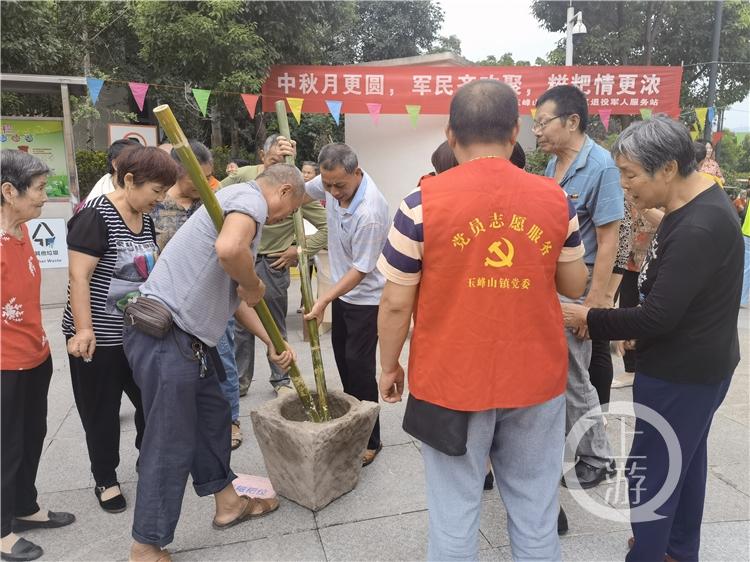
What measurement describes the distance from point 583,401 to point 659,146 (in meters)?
1.25

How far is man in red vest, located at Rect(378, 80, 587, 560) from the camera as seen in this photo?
1.49 meters

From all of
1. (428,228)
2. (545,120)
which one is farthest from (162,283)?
(545,120)

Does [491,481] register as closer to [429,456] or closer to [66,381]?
[429,456]

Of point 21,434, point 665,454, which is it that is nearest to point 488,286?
point 665,454

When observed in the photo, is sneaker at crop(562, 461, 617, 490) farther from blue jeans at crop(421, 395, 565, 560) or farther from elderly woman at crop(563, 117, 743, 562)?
blue jeans at crop(421, 395, 565, 560)

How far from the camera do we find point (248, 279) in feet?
6.66

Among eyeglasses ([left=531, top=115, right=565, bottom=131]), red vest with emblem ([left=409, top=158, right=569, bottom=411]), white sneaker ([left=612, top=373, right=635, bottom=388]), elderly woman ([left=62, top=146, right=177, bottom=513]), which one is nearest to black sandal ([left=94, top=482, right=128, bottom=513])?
elderly woman ([left=62, top=146, right=177, bottom=513])

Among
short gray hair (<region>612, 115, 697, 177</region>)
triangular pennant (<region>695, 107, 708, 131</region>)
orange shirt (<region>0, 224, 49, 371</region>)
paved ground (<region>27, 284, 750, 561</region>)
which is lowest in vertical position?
paved ground (<region>27, 284, 750, 561</region>)

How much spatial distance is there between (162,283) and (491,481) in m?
1.82

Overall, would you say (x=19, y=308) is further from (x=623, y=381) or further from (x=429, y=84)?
(x=429, y=84)

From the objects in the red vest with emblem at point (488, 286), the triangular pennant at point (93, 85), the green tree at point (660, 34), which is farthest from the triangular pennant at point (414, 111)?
the green tree at point (660, 34)

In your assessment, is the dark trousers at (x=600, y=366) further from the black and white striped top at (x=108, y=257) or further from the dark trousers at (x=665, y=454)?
the black and white striped top at (x=108, y=257)

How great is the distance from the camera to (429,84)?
8.54 meters

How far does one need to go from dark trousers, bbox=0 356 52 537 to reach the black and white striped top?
0.29m
